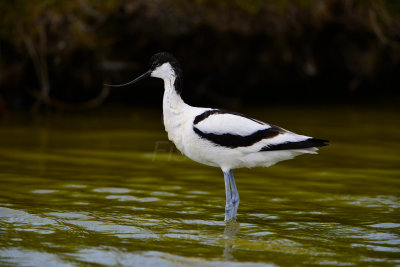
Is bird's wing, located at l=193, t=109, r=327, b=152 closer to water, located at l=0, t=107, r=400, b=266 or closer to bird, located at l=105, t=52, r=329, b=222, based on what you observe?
bird, located at l=105, t=52, r=329, b=222

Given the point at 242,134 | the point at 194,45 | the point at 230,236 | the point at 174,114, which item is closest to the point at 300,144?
the point at 242,134

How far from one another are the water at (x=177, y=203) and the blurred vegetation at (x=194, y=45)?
1.93 m

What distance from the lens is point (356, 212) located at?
6.75 meters

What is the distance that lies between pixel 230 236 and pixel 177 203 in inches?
53.4

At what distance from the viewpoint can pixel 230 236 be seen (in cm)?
585

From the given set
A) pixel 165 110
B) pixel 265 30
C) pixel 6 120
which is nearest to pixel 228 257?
pixel 165 110

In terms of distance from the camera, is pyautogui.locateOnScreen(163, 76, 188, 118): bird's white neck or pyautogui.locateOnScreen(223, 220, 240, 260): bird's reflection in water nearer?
pyautogui.locateOnScreen(223, 220, 240, 260): bird's reflection in water

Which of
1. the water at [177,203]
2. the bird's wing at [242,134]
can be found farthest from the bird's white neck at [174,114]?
the water at [177,203]

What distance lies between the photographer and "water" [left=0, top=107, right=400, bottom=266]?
5.30 m

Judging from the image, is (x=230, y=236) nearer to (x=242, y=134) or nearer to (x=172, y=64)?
(x=242, y=134)

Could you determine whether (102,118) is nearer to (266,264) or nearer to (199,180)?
(199,180)

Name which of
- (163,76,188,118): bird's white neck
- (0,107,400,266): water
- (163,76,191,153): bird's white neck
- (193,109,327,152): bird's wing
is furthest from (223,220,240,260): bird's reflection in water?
(163,76,188,118): bird's white neck

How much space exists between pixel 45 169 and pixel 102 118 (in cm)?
450

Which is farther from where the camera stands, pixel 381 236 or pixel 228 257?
pixel 381 236
